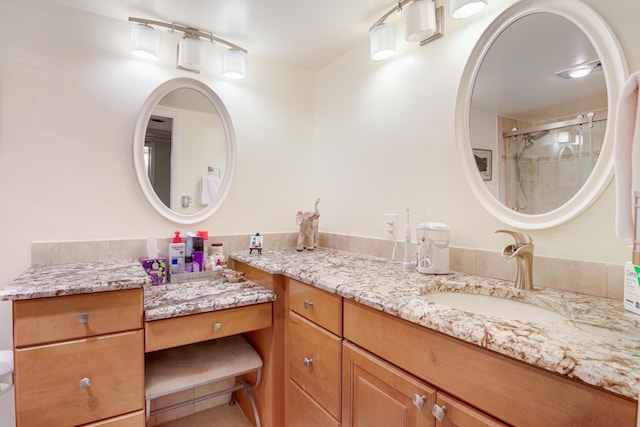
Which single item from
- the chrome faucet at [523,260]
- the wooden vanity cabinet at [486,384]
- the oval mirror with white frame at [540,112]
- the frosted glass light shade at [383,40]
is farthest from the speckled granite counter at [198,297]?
the frosted glass light shade at [383,40]

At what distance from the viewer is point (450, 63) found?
4.90ft

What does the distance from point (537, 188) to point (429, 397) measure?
2.89 ft

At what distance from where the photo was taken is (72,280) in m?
1.29

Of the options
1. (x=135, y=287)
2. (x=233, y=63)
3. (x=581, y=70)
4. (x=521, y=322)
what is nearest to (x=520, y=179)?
(x=581, y=70)

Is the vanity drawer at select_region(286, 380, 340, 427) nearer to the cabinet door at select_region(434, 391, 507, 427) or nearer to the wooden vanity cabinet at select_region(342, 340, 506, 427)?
the wooden vanity cabinet at select_region(342, 340, 506, 427)

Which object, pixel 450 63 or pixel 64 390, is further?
pixel 450 63

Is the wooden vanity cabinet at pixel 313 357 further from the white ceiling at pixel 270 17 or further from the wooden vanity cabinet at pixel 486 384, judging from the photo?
the white ceiling at pixel 270 17

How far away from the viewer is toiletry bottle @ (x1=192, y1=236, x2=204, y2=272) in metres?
1.86

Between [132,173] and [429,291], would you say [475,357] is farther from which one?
[132,173]

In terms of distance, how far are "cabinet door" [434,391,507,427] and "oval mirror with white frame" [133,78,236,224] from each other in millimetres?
1651

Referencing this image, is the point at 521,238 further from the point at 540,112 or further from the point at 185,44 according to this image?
the point at 185,44

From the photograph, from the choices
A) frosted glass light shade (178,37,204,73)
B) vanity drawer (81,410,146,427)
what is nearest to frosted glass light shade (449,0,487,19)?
frosted glass light shade (178,37,204,73)

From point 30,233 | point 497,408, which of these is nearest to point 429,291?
point 497,408

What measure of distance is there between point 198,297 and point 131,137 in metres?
1.01
